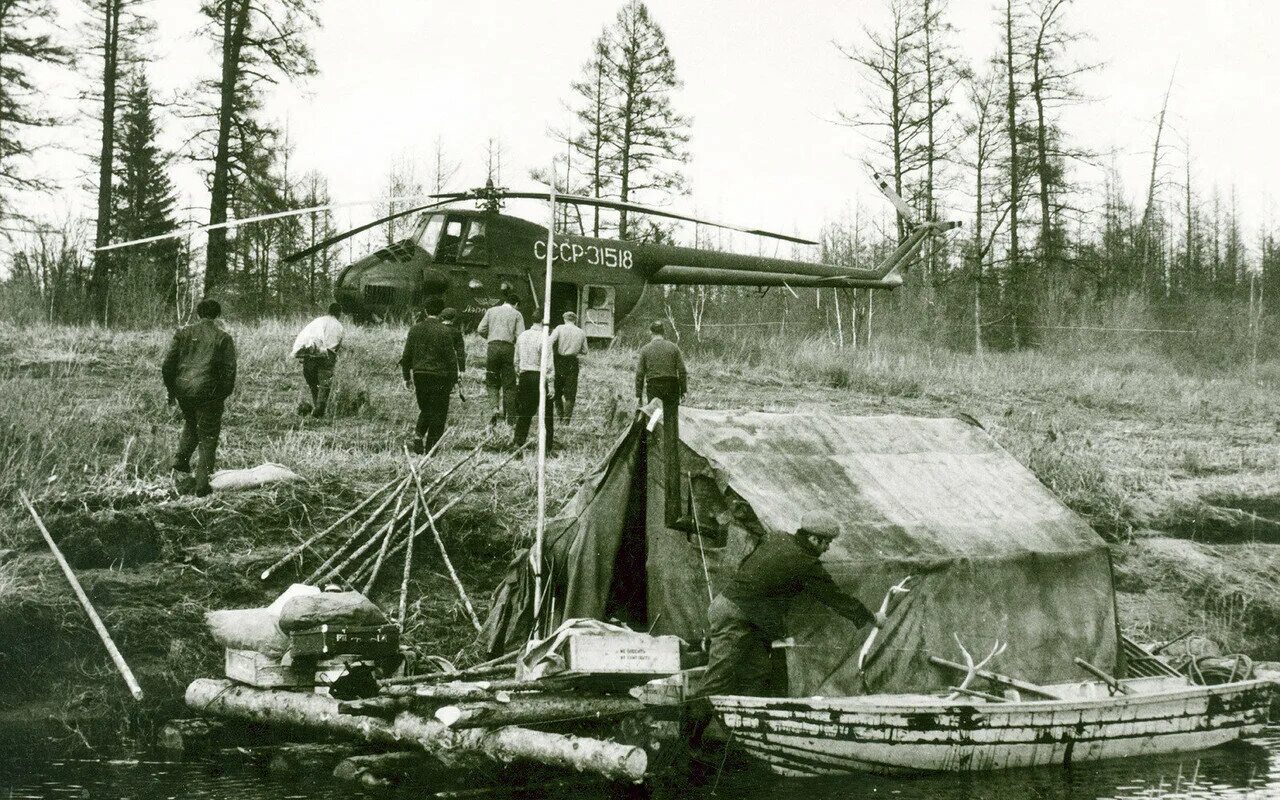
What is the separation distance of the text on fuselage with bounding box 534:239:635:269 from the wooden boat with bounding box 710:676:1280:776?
14023 millimetres

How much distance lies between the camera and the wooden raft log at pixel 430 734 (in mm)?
8484

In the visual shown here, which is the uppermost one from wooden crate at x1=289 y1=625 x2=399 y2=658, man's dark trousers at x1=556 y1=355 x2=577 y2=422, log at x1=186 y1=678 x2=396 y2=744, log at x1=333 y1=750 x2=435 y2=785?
man's dark trousers at x1=556 y1=355 x2=577 y2=422

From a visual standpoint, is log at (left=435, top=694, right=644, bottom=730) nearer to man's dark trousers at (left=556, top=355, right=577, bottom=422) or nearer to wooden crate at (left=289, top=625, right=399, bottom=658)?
wooden crate at (left=289, top=625, right=399, bottom=658)

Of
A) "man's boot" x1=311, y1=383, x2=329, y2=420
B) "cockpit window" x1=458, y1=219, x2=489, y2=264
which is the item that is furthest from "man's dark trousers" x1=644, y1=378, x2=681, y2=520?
"cockpit window" x1=458, y1=219, x2=489, y2=264

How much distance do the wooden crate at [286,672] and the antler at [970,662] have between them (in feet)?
15.4

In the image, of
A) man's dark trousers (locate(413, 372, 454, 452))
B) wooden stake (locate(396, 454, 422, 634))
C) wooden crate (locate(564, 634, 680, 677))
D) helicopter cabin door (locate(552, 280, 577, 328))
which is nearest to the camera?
wooden crate (locate(564, 634, 680, 677))

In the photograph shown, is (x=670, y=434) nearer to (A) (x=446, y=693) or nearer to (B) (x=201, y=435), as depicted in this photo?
(A) (x=446, y=693)

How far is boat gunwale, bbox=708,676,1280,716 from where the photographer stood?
31.1ft

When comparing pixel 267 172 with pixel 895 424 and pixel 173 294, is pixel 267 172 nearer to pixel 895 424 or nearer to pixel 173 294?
pixel 173 294

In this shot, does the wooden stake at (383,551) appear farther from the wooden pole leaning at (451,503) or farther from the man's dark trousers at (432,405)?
the man's dark trousers at (432,405)

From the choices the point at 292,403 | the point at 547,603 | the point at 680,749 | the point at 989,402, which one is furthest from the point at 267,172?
the point at 680,749

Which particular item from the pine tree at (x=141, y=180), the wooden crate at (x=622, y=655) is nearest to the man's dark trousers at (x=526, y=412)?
the wooden crate at (x=622, y=655)

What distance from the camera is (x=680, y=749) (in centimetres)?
973

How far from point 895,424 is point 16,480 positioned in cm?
901
